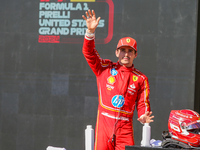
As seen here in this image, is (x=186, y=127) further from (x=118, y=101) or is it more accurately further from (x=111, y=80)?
(x=111, y=80)

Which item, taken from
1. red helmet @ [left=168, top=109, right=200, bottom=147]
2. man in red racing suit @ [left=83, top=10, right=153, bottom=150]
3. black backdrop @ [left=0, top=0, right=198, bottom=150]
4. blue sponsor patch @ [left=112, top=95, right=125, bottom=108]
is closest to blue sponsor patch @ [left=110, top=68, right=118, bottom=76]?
man in red racing suit @ [left=83, top=10, right=153, bottom=150]

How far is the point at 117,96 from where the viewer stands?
2.61 metres

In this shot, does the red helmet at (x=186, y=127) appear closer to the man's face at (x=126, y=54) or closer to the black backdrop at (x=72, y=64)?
the man's face at (x=126, y=54)

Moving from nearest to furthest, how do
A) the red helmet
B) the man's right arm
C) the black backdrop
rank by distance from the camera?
the red helmet
the man's right arm
the black backdrop

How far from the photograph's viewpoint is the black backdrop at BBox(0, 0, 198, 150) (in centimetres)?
398

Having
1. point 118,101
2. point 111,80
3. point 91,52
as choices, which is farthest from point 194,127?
point 91,52

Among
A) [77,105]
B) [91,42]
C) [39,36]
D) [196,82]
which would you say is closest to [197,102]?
[196,82]

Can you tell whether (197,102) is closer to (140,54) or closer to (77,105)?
(140,54)

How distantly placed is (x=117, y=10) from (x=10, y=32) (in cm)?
188

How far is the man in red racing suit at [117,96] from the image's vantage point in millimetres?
2557

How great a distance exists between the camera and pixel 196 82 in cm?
405

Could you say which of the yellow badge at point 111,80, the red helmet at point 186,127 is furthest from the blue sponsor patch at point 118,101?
the red helmet at point 186,127

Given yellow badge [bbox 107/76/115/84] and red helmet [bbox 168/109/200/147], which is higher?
yellow badge [bbox 107/76/115/84]

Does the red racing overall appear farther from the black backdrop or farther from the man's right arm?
the black backdrop
